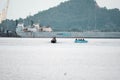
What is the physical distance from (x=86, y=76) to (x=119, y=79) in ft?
14.2

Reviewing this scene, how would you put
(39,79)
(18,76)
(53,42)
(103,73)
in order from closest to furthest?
(39,79)
(18,76)
(103,73)
(53,42)

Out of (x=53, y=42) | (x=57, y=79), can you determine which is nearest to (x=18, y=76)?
(x=57, y=79)

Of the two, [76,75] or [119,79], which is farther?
[76,75]

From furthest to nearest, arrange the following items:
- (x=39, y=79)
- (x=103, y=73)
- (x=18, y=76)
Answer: (x=103, y=73)
(x=18, y=76)
(x=39, y=79)

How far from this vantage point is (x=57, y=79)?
35906mm

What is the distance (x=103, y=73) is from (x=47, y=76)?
748 centimetres

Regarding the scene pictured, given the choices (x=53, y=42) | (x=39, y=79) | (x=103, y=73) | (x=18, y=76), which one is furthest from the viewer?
(x=53, y=42)

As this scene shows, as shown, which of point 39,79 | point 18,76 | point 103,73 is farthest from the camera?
point 103,73

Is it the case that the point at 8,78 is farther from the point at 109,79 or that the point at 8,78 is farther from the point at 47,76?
the point at 109,79

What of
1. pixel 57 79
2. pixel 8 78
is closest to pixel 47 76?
pixel 57 79

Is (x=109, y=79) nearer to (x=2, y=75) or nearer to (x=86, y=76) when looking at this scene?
(x=86, y=76)

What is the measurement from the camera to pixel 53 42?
17162cm

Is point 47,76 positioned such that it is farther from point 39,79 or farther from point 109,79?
point 109,79

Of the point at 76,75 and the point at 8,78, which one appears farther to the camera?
the point at 76,75
